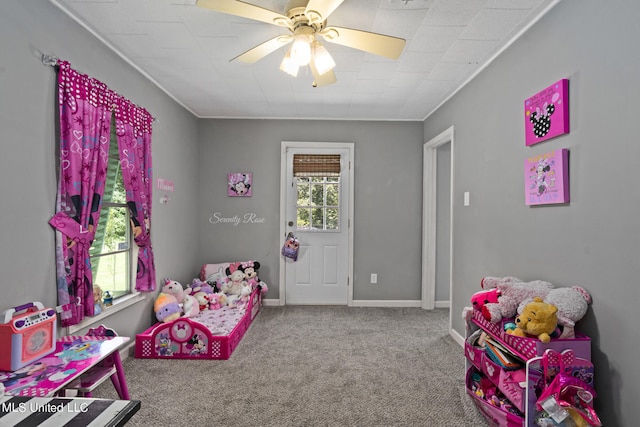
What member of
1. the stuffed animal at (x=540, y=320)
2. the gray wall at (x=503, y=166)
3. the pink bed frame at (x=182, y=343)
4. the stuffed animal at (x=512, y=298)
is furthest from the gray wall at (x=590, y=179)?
the pink bed frame at (x=182, y=343)

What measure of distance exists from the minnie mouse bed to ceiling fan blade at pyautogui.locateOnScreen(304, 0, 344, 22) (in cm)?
227

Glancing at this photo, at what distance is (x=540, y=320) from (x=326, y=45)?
209 centimetres

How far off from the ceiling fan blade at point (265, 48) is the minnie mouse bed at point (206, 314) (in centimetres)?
197

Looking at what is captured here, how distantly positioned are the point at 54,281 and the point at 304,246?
263 cm

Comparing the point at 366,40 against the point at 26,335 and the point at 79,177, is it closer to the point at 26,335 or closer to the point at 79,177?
the point at 79,177

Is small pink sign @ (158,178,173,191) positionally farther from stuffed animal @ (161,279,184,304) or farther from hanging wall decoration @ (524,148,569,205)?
hanging wall decoration @ (524,148,569,205)

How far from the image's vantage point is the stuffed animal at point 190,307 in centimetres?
316

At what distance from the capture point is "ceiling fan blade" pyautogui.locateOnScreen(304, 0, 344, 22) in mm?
1555

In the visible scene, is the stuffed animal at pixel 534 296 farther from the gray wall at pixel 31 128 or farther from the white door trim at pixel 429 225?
the gray wall at pixel 31 128

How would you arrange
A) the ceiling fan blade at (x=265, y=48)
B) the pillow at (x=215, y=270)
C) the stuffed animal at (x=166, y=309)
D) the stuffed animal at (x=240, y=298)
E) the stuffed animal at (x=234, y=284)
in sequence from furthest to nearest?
the pillow at (x=215, y=270), the stuffed animal at (x=234, y=284), the stuffed animal at (x=240, y=298), the stuffed animal at (x=166, y=309), the ceiling fan blade at (x=265, y=48)

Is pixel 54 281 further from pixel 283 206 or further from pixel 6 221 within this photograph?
pixel 283 206

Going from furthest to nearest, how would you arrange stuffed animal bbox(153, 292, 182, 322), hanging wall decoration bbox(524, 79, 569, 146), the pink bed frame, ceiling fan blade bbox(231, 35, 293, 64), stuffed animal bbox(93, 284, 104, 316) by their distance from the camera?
stuffed animal bbox(153, 292, 182, 322)
the pink bed frame
stuffed animal bbox(93, 284, 104, 316)
ceiling fan blade bbox(231, 35, 293, 64)
hanging wall decoration bbox(524, 79, 569, 146)

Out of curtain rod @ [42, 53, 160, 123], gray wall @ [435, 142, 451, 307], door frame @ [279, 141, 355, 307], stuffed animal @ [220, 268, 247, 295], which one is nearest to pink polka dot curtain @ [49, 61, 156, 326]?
curtain rod @ [42, 53, 160, 123]

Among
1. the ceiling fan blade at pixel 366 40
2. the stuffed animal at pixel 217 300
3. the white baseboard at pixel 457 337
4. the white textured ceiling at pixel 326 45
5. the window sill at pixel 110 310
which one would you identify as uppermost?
the white textured ceiling at pixel 326 45
